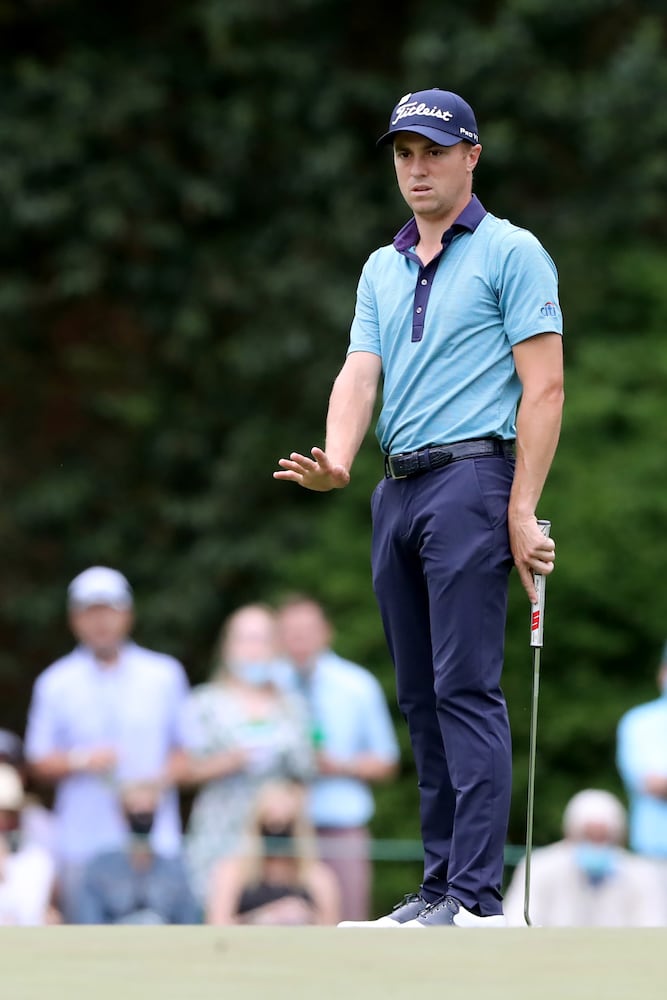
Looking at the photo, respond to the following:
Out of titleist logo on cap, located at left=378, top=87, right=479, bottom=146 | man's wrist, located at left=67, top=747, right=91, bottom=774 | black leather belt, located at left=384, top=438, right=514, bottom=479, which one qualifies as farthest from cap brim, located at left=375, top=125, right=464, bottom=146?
man's wrist, located at left=67, top=747, right=91, bottom=774

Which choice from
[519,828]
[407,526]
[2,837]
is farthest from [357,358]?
[519,828]

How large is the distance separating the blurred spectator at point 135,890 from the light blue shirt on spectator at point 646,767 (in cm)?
175

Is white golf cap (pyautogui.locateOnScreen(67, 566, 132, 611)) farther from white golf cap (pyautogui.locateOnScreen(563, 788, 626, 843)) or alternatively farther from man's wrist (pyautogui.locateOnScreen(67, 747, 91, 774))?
white golf cap (pyautogui.locateOnScreen(563, 788, 626, 843))

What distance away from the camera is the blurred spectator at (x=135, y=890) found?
6.12 metres

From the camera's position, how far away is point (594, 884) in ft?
20.7

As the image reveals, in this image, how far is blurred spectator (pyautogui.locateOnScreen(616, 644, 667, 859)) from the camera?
6602mm

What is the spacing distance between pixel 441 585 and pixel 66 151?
10.8 m

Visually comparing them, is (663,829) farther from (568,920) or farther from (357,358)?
(357,358)

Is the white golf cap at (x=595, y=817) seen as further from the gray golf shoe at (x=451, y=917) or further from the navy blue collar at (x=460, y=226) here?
the navy blue collar at (x=460, y=226)

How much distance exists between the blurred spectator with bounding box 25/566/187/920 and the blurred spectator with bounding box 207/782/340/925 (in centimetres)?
36

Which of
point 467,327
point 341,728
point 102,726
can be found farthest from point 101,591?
point 467,327

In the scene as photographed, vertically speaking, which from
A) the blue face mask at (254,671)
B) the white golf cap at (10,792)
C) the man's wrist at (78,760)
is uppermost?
the blue face mask at (254,671)

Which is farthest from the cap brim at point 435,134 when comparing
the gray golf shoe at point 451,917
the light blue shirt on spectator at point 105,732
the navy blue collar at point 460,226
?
the light blue shirt on spectator at point 105,732

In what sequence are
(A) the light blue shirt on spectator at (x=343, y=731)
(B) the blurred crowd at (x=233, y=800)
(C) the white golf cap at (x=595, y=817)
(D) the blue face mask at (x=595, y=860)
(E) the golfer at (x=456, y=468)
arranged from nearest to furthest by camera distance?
(E) the golfer at (x=456, y=468)
(B) the blurred crowd at (x=233, y=800)
(D) the blue face mask at (x=595, y=860)
(C) the white golf cap at (x=595, y=817)
(A) the light blue shirt on spectator at (x=343, y=731)
